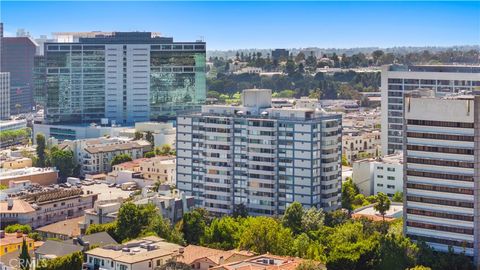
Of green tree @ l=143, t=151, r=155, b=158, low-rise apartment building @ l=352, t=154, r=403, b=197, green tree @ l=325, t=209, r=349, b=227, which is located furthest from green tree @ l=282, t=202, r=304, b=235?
green tree @ l=143, t=151, r=155, b=158

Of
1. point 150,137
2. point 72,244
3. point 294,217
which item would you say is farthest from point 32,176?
point 294,217

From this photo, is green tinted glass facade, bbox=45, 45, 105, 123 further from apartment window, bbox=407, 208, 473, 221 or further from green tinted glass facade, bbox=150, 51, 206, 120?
apartment window, bbox=407, 208, 473, 221

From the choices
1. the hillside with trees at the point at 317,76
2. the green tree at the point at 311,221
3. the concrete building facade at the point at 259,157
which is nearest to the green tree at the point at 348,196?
the concrete building facade at the point at 259,157

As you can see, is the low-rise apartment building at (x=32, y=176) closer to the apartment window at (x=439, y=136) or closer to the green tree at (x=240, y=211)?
the green tree at (x=240, y=211)

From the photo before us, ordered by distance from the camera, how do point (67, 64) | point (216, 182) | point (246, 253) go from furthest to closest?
point (67, 64) < point (216, 182) < point (246, 253)

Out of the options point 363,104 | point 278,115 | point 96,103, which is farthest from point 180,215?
point 363,104

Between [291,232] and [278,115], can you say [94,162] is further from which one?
[291,232]
